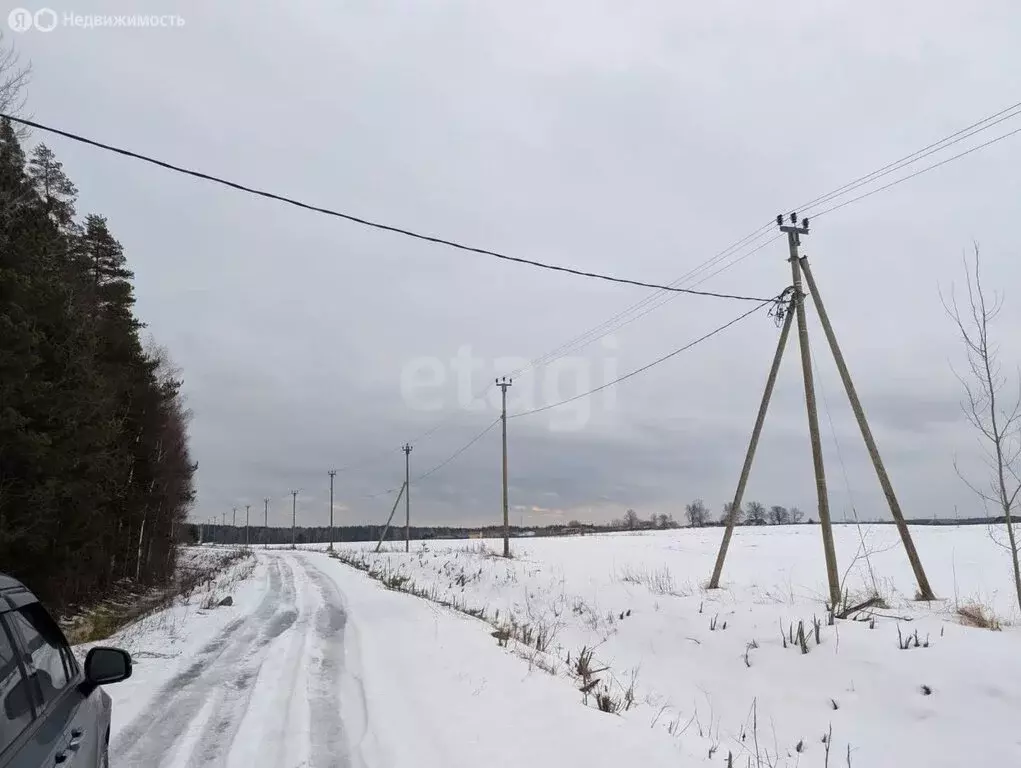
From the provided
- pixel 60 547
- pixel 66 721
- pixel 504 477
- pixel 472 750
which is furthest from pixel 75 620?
pixel 504 477

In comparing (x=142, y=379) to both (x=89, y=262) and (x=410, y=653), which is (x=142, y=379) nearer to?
(x=89, y=262)

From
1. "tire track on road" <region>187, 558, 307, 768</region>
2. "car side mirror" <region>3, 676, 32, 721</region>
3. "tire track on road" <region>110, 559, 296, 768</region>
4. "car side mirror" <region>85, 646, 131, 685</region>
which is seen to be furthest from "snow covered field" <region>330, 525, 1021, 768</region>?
"car side mirror" <region>3, 676, 32, 721</region>

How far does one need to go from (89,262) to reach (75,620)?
636 inches

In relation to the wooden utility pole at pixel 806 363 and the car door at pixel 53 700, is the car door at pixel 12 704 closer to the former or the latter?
the car door at pixel 53 700

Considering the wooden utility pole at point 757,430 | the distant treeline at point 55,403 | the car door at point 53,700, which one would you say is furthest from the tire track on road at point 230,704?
the wooden utility pole at point 757,430

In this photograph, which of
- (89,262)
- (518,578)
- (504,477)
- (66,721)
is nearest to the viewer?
(66,721)

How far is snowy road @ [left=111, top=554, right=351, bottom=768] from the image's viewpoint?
16.3 ft

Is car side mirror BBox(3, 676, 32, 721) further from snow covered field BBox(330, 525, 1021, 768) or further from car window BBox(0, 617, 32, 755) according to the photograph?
snow covered field BBox(330, 525, 1021, 768)

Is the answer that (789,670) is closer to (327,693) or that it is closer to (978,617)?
(978,617)

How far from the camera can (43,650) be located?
2961mm

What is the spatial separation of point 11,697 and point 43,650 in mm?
815

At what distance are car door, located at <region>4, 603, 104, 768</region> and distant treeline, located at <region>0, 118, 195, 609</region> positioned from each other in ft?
35.5

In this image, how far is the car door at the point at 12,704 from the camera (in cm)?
201

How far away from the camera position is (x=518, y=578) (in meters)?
21.8
